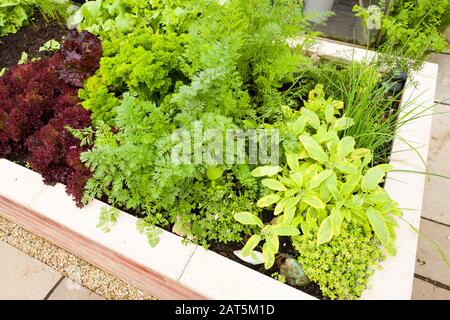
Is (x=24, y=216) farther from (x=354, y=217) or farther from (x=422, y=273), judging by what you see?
(x=422, y=273)

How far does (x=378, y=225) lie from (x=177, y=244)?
0.84m

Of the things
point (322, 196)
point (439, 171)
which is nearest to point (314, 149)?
point (322, 196)

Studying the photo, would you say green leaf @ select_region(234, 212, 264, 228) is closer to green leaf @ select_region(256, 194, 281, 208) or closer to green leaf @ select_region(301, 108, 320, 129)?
green leaf @ select_region(256, 194, 281, 208)

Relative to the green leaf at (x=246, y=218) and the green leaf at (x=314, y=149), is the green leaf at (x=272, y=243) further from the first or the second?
the green leaf at (x=314, y=149)

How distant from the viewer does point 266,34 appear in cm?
176

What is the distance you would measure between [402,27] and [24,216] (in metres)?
2.96

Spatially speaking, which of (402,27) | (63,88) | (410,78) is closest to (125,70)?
(63,88)

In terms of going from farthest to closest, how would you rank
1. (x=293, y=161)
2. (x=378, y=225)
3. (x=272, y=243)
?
(x=293, y=161)
(x=272, y=243)
(x=378, y=225)

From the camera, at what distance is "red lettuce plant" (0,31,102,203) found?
5.84 ft

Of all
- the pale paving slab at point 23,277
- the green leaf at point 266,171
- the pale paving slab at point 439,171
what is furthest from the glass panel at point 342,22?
the pale paving slab at point 23,277

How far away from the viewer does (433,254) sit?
211 cm

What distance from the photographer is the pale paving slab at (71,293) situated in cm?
Result: 198

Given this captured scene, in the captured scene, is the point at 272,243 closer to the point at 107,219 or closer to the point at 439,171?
the point at 107,219

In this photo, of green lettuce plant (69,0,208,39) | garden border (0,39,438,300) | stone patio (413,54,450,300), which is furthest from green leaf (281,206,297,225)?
green lettuce plant (69,0,208,39)
